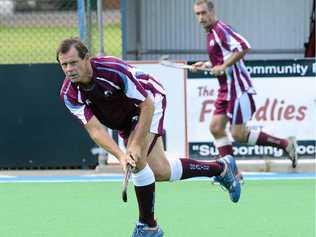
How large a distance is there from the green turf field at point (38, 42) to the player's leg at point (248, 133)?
12.5 feet

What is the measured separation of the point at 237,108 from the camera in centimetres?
962

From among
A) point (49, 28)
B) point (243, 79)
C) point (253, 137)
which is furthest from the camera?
point (49, 28)

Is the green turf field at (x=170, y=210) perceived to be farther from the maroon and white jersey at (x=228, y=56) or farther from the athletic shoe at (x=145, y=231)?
the maroon and white jersey at (x=228, y=56)

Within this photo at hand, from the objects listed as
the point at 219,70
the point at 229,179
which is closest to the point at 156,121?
the point at 229,179

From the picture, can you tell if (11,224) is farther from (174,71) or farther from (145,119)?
(174,71)

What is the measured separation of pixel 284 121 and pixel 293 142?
73 cm

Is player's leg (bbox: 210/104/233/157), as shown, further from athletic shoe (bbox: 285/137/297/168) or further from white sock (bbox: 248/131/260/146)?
athletic shoe (bbox: 285/137/297/168)

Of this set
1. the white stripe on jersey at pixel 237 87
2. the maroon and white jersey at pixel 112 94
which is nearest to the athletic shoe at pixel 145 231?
the maroon and white jersey at pixel 112 94

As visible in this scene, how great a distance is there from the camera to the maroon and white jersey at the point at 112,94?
6480mm

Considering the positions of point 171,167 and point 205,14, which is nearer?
point 171,167

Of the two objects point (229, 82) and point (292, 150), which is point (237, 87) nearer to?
point (229, 82)

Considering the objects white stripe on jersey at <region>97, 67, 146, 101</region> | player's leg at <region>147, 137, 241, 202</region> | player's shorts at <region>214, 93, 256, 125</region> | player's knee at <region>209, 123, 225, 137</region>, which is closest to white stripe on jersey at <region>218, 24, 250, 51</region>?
player's shorts at <region>214, 93, 256, 125</region>

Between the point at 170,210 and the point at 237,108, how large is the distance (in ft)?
5.83

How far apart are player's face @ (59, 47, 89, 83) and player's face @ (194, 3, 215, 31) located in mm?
3272
